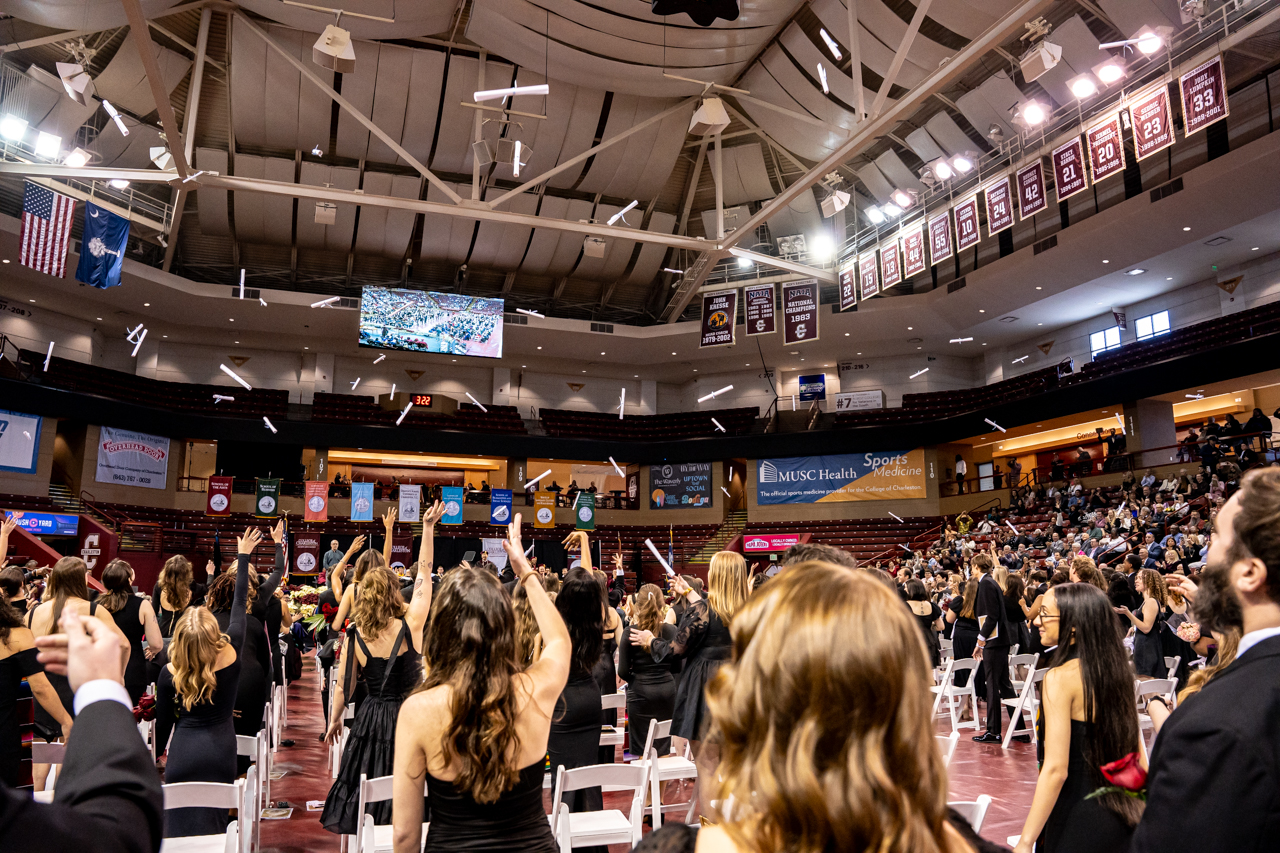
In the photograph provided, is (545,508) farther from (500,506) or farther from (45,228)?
(45,228)

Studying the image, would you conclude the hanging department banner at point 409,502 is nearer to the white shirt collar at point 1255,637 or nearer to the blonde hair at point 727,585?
the blonde hair at point 727,585

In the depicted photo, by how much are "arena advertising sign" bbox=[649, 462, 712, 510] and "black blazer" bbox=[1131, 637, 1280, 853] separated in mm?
25771

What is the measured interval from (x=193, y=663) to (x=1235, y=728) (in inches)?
156

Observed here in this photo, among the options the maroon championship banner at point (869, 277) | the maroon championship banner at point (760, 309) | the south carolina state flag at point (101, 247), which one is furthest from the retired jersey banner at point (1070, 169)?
the south carolina state flag at point (101, 247)

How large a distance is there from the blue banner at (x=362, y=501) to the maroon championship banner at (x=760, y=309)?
1084 centimetres

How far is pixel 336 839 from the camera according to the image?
5195 millimetres

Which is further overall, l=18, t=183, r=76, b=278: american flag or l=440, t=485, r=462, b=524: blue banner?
l=440, t=485, r=462, b=524: blue banner

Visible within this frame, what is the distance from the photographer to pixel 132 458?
22000 millimetres

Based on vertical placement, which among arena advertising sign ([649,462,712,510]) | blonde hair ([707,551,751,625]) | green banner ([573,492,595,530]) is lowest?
blonde hair ([707,551,751,625])

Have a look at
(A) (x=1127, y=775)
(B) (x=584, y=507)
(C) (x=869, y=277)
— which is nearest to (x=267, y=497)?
(B) (x=584, y=507)

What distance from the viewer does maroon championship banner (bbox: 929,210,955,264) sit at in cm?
1669

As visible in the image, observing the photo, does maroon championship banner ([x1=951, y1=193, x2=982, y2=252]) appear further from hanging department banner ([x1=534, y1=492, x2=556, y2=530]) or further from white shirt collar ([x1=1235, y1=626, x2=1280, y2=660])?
white shirt collar ([x1=1235, y1=626, x2=1280, y2=660])

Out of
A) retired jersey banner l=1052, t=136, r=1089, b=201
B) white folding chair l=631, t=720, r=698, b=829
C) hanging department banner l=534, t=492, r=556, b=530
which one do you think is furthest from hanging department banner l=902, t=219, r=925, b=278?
white folding chair l=631, t=720, r=698, b=829

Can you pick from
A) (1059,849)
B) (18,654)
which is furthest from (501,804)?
(18,654)
